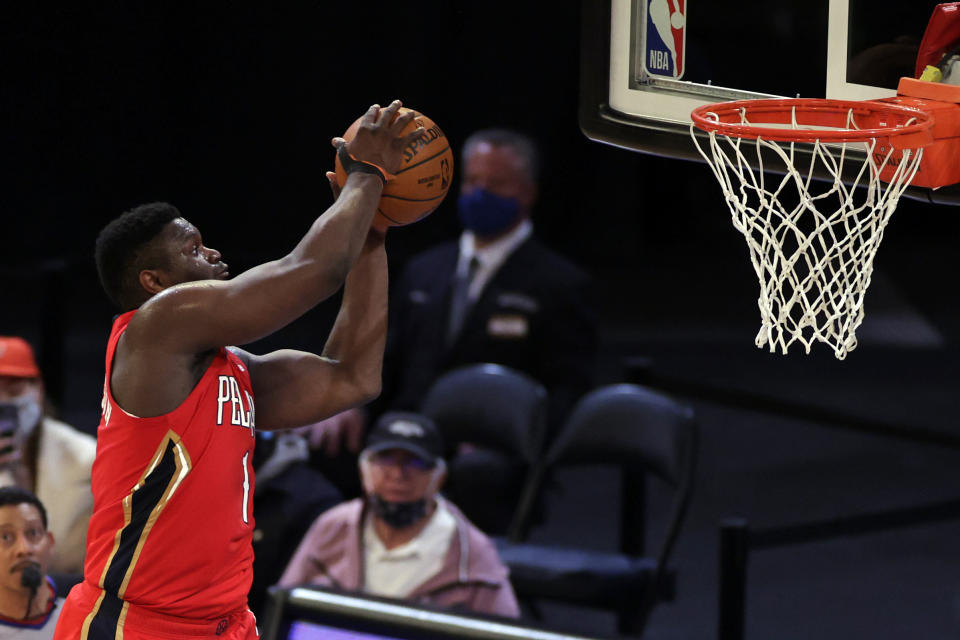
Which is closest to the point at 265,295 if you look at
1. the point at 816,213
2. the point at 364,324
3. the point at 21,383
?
the point at 364,324

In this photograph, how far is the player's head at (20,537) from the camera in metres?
3.64

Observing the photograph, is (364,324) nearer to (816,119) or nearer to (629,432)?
(816,119)

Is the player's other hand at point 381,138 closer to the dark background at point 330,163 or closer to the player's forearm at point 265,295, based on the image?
the player's forearm at point 265,295

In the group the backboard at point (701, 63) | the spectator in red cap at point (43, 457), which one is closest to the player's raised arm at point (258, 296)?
the backboard at point (701, 63)

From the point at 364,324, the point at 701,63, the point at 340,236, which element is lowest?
the point at 364,324

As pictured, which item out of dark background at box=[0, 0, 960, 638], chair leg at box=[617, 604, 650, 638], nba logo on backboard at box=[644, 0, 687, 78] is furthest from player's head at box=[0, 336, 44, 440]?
dark background at box=[0, 0, 960, 638]

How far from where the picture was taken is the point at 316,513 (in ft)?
17.5

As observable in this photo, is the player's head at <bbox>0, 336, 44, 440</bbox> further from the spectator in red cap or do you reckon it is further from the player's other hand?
the player's other hand

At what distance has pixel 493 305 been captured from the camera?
607 cm

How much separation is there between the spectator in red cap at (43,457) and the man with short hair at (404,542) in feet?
2.61

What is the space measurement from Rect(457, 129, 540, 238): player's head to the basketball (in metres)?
2.88

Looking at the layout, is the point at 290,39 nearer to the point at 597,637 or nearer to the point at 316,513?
the point at 316,513

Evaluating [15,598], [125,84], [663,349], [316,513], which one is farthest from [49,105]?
[15,598]

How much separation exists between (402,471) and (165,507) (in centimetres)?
208
